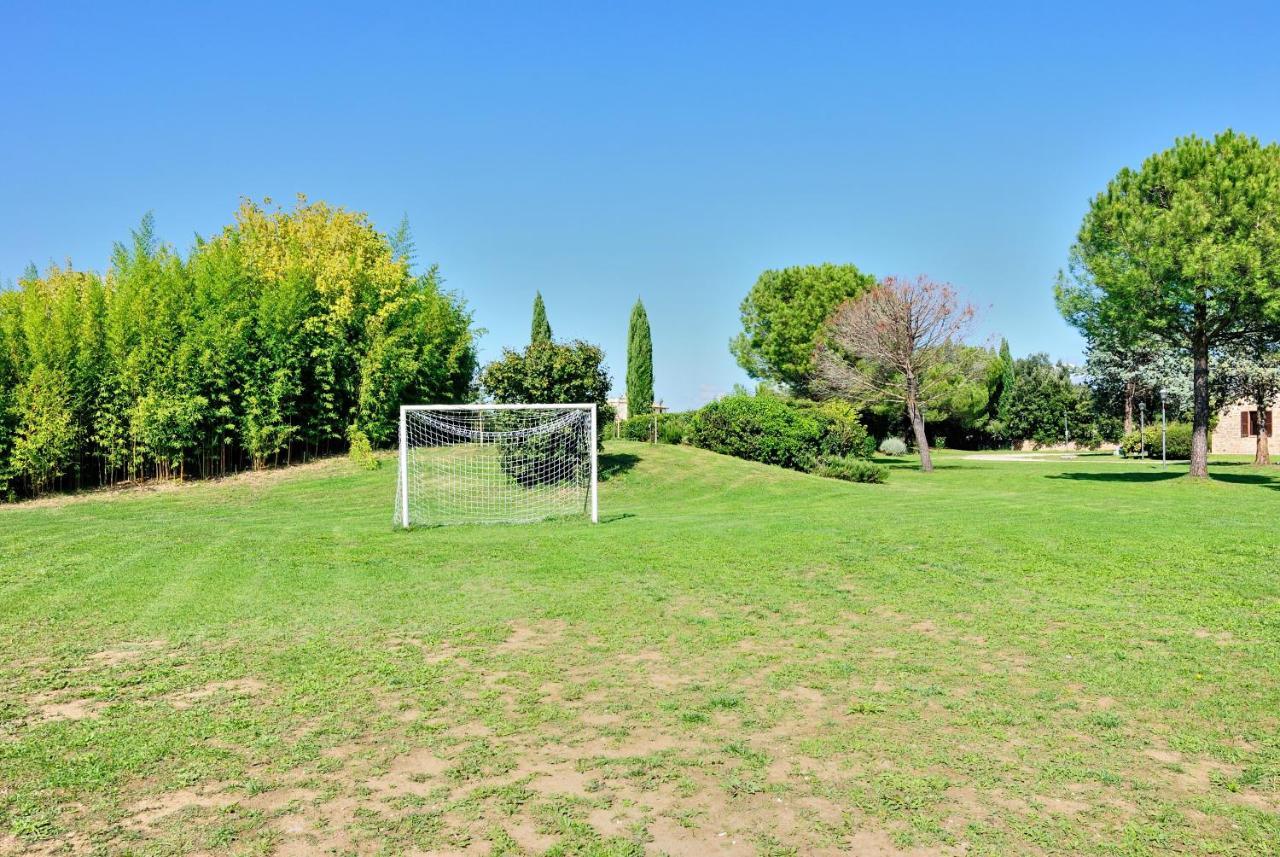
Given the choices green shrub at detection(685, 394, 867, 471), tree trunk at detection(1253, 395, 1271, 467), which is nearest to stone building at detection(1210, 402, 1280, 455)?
tree trunk at detection(1253, 395, 1271, 467)

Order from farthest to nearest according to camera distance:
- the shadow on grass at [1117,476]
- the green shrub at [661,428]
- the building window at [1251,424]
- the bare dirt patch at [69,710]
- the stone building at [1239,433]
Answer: the stone building at [1239,433], the building window at [1251,424], the green shrub at [661,428], the shadow on grass at [1117,476], the bare dirt patch at [69,710]

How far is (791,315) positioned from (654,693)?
35608 millimetres

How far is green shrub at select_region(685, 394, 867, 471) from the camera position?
860 inches

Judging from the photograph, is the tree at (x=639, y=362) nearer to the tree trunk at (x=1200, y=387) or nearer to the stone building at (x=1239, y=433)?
the tree trunk at (x=1200, y=387)

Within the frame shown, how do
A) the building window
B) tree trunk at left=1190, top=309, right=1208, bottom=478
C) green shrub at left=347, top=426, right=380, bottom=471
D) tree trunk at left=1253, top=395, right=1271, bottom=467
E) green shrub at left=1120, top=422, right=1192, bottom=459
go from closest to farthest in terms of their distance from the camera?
tree trunk at left=1190, top=309, right=1208, bottom=478, green shrub at left=347, top=426, right=380, bottom=471, tree trunk at left=1253, top=395, right=1271, bottom=467, green shrub at left=1120, top=422, right=1192, bottom=459, the building window

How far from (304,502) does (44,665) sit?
1200 cm

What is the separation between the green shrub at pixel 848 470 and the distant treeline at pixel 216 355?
10.6 meters

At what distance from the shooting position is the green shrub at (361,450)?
2011 centimetres

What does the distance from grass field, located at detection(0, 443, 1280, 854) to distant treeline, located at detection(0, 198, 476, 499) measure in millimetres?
8767

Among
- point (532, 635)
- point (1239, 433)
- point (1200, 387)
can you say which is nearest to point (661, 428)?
point (1200, 387)

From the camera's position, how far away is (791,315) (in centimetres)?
3900

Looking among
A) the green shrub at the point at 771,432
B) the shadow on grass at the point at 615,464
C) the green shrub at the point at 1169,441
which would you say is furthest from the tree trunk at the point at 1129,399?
the shadow on grass at the point at 615,464

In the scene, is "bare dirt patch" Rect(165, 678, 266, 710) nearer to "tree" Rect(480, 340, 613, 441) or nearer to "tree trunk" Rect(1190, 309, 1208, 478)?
"tree" Rect(480, 340, 613, 441)

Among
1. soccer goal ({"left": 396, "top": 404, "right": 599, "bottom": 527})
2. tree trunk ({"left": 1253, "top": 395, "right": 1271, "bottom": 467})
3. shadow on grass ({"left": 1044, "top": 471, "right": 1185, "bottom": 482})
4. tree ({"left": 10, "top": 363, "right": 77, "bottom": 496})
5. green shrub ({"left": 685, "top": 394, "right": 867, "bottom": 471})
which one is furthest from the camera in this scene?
tree trunk ({"left": 1253, "top": 395, "right": 1271, "bottom": 467})
